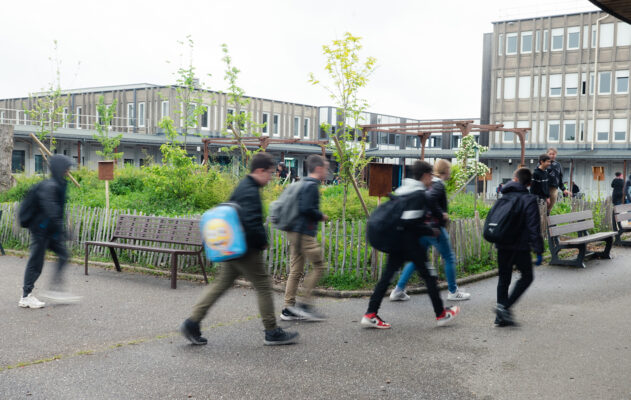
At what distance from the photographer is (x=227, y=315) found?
6.99 meters

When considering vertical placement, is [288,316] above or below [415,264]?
below

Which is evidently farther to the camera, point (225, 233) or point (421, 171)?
point (421, 171)

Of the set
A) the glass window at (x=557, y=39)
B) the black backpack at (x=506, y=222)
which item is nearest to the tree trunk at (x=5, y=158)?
the black backpack at (x=506, y=222)

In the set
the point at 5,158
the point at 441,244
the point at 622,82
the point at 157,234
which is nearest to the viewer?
the point at 441,244

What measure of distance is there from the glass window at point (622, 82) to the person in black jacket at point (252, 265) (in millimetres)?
44766

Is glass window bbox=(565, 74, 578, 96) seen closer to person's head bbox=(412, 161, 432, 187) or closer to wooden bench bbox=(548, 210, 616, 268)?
wooden bench bbox=(548, 210, 616, 268)

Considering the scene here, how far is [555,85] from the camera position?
4641 centimetres

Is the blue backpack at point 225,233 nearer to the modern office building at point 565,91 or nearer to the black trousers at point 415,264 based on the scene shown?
the black trousers at point 415,264

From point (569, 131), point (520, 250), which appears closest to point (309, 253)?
point (520, 250)

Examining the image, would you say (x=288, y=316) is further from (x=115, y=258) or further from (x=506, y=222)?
(x=115, y=258)

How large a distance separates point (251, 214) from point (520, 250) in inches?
114

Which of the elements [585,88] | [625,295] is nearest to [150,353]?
[625,295]

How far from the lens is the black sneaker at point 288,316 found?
6770 mm

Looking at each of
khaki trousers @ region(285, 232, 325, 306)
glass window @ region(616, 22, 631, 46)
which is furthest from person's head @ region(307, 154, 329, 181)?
glass window @ region(616, 22, 631, 46)
